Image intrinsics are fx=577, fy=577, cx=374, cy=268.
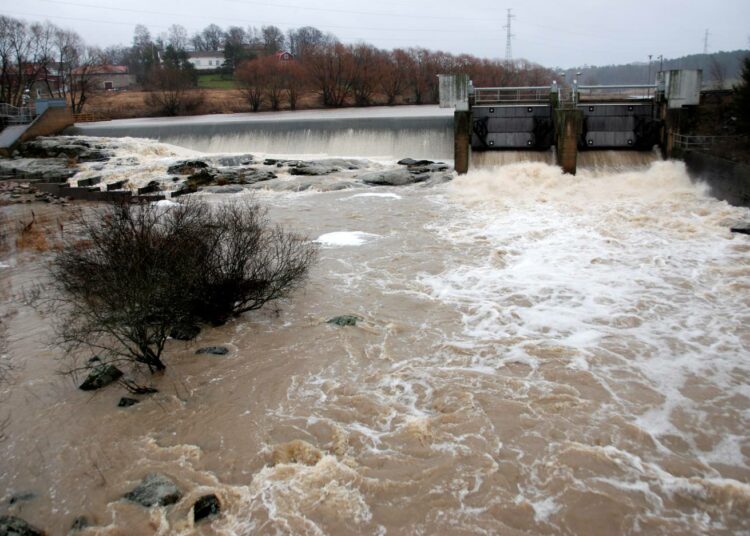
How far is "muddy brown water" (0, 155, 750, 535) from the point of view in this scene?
18.9ft

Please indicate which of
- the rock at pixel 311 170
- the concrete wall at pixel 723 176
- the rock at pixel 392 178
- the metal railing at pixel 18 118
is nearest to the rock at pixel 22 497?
the concrete wall at pixel 723 176

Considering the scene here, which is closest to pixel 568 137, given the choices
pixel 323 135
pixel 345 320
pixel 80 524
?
pixel 323 135

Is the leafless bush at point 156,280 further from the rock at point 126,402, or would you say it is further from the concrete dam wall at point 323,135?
the concrete dam wall at point 323,135

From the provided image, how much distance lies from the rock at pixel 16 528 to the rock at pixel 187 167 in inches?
933

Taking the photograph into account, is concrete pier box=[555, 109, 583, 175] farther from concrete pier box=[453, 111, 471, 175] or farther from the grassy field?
the grassy field

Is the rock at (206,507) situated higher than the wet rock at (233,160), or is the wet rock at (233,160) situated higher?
the wet rock at (233,160)

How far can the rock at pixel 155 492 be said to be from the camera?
19.4ft

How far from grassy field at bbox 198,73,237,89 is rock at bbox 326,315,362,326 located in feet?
240

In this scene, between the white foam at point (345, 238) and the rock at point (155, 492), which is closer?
the rock at point (155, 492)

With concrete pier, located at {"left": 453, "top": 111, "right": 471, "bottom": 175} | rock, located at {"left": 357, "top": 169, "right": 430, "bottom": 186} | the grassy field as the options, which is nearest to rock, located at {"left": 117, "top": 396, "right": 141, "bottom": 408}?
rock, located at {"left": 357, "top": 169, "right": 430, "bottom": 186}

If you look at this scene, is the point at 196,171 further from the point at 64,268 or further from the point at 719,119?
the point at 719,119

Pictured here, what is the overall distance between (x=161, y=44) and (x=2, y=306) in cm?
13024

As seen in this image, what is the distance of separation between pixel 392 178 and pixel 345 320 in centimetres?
1523

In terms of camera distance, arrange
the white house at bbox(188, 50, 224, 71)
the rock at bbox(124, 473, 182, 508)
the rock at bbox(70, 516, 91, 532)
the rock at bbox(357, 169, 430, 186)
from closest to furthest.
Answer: the rock at bbox(70, 516, 91, 532), the rock at bbox(124, 473, 182, 508), the rock at bbox(357, 169, 430, 186), the white house at bbox(188, 50, 224, 71)
